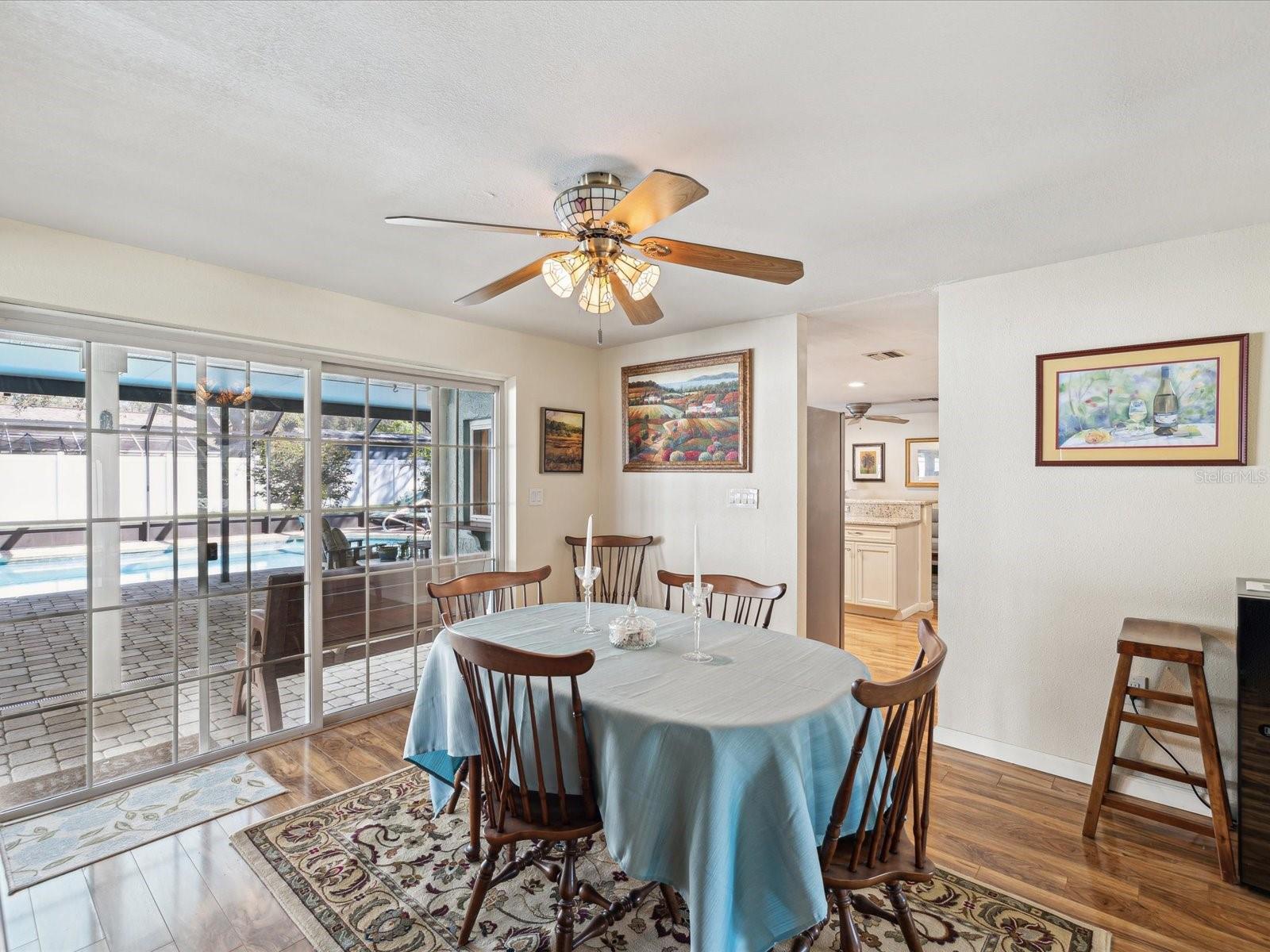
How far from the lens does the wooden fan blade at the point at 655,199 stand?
1481mm

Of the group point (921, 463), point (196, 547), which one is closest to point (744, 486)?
point (196, 547)

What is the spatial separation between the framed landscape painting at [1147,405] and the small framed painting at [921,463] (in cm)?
510

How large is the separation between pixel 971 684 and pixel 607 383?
3111mm

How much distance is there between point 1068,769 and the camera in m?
2.83

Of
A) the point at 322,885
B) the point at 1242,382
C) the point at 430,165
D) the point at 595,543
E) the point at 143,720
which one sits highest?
the point at 430,165

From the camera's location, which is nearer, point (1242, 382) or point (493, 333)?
point (1242, 382)

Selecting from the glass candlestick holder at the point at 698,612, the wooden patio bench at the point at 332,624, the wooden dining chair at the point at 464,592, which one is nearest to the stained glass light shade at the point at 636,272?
the glass candlestick holder at the point at 698,612

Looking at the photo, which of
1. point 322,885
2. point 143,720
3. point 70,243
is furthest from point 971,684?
point 70,243

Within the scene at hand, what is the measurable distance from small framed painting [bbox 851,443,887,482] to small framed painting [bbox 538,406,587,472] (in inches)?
204

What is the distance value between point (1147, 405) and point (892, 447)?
5740 millimetres

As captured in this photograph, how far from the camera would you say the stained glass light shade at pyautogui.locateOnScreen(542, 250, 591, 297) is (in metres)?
1.96

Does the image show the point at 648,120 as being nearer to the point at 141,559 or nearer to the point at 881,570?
the point at 141,559

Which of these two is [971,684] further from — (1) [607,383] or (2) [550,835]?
(1) [607,383]

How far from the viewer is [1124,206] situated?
7.38 feet
